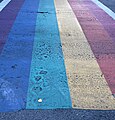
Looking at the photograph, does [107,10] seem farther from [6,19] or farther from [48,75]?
[48,75]

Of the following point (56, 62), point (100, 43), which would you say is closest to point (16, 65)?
point (56, 62)

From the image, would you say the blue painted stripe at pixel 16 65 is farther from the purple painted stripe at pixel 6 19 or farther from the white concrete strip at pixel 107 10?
the white concrete strip at pixel 107 10

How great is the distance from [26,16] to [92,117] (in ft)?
27.3

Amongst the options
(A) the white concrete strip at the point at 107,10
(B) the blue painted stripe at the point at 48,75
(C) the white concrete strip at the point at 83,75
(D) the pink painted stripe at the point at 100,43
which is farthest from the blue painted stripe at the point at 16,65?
(A) the white concrete strip at the point at 107,10

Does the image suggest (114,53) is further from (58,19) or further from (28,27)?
(58,19)

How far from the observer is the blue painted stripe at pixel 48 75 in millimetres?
4786

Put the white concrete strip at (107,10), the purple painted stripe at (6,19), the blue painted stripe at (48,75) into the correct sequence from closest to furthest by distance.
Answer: the blue painted stripe at (48,75)
the purple painted stripe at (6,19)
the white concrete strip at (107,10)

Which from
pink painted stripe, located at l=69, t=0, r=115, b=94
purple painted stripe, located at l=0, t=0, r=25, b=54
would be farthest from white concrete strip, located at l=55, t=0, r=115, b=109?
purple painted stripe, located at l=0, t=0, r=25, b=54

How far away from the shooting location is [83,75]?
596 centimetres

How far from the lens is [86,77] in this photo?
19.2ft

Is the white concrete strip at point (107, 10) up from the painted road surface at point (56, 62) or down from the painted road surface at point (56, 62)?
down

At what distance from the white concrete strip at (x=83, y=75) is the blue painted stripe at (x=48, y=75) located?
16 centimetres

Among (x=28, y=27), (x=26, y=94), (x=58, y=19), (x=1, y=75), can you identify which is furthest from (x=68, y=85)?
(x=58, y=19)

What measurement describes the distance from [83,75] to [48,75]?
80 centimetres
